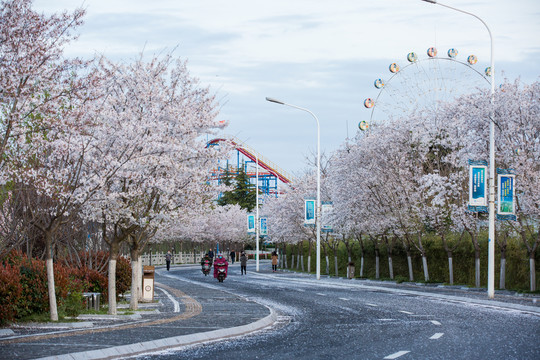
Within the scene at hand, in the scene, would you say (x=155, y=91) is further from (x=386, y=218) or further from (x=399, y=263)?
(x=399, y=263)

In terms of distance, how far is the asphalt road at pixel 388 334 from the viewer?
12586mm

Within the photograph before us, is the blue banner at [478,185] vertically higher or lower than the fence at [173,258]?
higher

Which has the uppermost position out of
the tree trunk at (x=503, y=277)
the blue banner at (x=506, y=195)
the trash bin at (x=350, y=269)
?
the blue banner at (x=506, y=195)

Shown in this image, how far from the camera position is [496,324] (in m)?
17.9

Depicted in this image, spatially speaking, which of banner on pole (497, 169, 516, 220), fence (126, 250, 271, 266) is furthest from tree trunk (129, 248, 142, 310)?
fence (126, 250, 271, 266)

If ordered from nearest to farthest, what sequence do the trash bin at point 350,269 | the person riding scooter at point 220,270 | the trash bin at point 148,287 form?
the trash bin at point 148,287 → the person riding scooter at point 220,270 → the trash bin at point 350,269

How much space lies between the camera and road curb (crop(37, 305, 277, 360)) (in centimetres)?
1180

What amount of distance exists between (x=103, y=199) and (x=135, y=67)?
573cm

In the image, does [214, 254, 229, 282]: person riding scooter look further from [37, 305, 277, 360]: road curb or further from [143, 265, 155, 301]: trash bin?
[37, 305, 277, 360]: road curb

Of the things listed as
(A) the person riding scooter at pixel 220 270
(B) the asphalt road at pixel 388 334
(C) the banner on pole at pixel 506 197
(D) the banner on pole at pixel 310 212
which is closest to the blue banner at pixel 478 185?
(C) the banner on pole at pixel 506 197

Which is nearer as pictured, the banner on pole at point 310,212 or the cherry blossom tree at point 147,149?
the cherry blossom tree at point 147,149

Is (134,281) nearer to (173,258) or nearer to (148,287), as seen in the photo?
(148,287)

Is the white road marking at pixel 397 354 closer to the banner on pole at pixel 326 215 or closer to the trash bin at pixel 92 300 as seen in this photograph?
the trash bin at pixel 92 300

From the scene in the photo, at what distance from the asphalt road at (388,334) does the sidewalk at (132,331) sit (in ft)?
1.70
